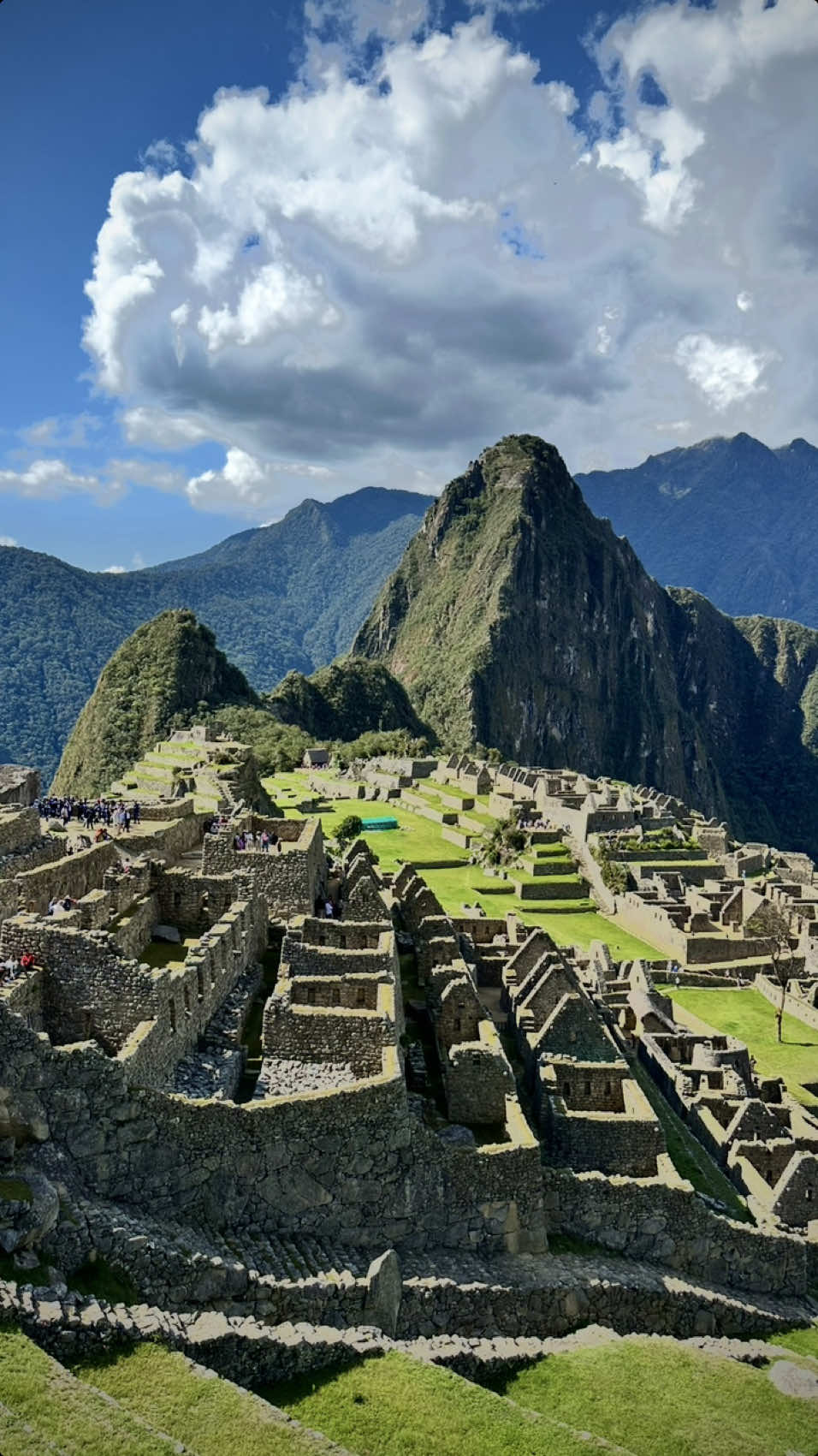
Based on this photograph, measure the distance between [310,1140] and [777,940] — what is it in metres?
34.7

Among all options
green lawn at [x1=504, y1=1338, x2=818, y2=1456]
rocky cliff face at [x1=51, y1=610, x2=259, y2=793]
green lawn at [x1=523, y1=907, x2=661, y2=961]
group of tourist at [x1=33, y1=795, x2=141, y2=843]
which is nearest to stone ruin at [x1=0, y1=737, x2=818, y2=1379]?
green lawn at [x1=504, y1=1338, x2=818, y2=1456]

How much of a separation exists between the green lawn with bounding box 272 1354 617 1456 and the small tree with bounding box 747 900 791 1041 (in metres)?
24.4

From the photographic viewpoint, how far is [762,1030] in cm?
3216

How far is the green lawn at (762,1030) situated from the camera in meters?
27.5

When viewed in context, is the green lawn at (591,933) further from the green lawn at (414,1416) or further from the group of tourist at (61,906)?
the green lawn at (414,1416)

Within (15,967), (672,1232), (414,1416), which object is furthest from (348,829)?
(414,1416)

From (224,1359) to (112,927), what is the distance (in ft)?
19.1

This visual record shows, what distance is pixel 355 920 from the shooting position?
59.5 ft

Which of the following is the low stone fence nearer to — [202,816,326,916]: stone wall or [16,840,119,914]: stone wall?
[202,816,326,916]: stone wall

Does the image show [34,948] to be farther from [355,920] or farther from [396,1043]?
[355,920]

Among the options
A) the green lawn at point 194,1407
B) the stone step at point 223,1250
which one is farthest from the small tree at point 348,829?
the green lawn at point 194,1407

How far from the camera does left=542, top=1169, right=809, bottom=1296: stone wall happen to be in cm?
1421

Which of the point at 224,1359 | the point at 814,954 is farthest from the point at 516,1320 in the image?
the point at 814,954

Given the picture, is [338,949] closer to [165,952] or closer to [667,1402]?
[165,952]
